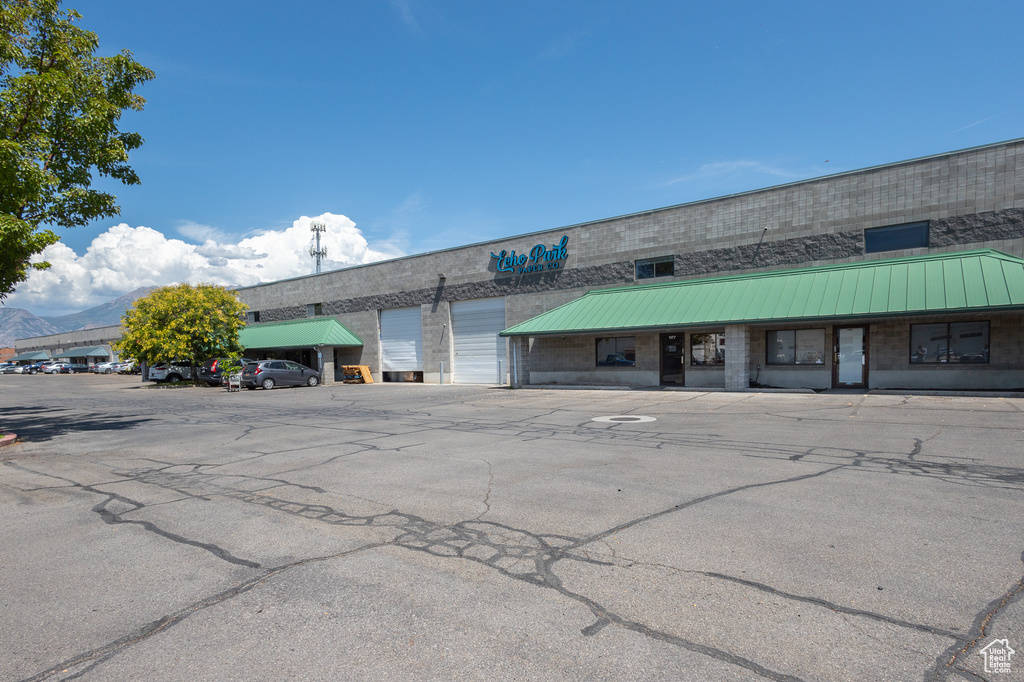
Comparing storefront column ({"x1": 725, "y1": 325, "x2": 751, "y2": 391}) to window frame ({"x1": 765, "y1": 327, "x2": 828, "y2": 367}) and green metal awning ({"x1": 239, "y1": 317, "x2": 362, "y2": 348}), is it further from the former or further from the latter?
green metal awning ({"x1": 239, "y1": 317, "x2": 362, "y2": 348})

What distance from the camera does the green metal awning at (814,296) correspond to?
53.4 feet

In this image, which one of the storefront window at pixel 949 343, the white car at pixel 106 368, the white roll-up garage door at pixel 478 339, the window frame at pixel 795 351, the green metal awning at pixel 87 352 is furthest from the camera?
the green metal awning at pixel 87 352

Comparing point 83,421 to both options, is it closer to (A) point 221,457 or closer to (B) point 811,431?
(A) point 221,457

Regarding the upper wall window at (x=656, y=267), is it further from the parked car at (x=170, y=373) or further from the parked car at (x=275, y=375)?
the parked car at (x=170, y=373)

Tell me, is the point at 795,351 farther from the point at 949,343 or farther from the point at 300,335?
the point at 300,335

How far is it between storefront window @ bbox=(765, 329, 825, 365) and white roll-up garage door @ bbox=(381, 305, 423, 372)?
1983 cm

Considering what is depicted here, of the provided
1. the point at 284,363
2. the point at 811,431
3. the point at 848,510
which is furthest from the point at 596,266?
the point at 848,510

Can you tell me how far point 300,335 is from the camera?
3744cm

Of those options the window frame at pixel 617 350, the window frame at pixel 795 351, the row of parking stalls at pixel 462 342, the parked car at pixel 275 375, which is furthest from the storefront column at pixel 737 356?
the parked car at pixel 275 375

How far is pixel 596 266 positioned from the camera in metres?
26.5

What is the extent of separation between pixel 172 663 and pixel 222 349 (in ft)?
120

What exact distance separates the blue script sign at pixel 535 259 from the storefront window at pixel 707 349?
7.83m

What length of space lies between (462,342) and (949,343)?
21.9 m

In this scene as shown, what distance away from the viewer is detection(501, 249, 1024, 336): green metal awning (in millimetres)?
16281
